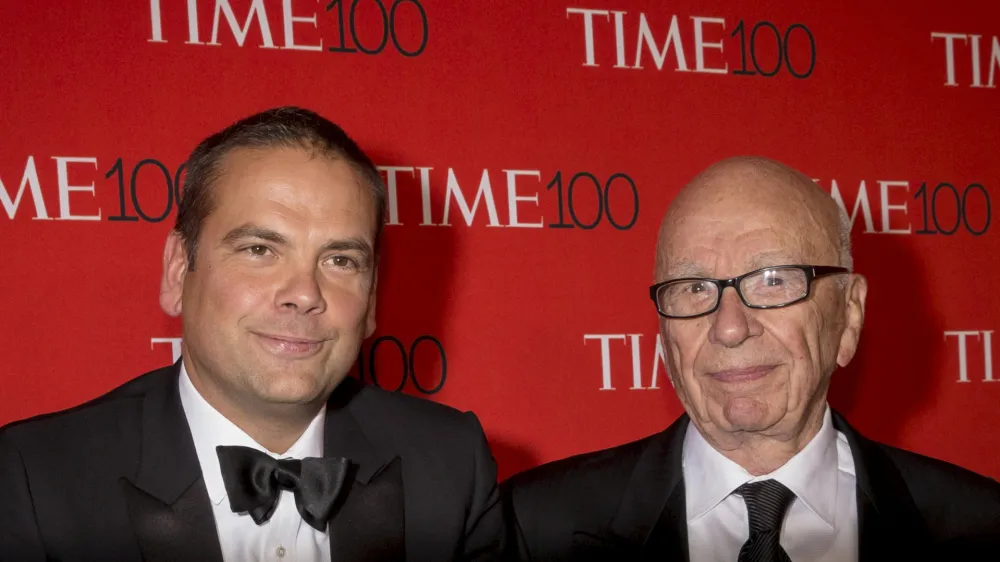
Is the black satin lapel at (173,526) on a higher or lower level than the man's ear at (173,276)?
lower

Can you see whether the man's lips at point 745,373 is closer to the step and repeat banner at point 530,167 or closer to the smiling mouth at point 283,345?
the smiling mouth at point 283,345

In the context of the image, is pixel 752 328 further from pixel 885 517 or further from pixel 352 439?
pixel 352 439

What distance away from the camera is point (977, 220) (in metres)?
3.88

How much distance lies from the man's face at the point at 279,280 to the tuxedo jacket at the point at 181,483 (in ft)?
0.59

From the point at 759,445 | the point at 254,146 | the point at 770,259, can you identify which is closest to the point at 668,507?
the point at 759,445

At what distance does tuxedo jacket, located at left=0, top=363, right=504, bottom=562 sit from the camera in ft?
7.23

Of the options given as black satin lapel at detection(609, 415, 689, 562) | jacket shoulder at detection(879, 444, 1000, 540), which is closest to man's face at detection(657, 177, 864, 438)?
black satin lapel at detection(609, 415, 689, 562)

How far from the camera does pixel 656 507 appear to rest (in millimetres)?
2510

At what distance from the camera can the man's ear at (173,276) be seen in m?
2.49

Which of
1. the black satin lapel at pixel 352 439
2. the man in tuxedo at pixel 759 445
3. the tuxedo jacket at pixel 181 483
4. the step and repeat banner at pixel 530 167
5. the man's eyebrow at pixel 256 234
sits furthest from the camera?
the step and repeat banner at pixel 530 167

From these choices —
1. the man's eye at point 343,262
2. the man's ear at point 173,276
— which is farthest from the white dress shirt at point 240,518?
the man's eye at point 343,262

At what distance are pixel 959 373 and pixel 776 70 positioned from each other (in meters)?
1.20

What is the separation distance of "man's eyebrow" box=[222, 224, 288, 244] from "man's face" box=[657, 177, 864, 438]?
0.87m

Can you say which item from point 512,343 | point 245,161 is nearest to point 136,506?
point 245,161
